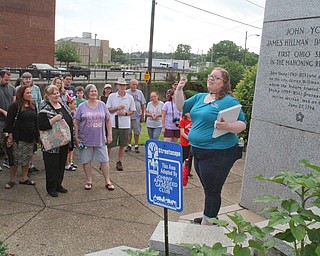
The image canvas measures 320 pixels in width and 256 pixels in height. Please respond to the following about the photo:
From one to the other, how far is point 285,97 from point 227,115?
1152 millimetres

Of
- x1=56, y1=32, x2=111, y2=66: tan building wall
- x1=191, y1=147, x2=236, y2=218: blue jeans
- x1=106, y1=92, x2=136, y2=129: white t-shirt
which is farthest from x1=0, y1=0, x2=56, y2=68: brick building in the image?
x1=56, y1=32, x2=111, y2=66: tan building wall

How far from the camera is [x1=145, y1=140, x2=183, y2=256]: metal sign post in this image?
8.93 feet

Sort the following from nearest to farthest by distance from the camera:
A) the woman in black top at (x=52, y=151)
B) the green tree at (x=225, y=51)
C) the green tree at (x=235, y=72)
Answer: the woman in black top at (x=52, y=151), the green tree at (x=235, y=72), the green tree at (x=225, y=51)

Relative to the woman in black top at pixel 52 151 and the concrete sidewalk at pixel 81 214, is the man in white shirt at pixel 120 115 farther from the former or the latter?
the woman in black top at pixel 52 151

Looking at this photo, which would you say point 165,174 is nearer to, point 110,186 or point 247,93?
point 110,186

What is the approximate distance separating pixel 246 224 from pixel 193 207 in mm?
3365

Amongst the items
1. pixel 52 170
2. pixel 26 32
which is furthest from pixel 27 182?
pixel 26 32

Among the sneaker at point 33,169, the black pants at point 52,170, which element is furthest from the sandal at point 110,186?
the sneaker at point 33,169

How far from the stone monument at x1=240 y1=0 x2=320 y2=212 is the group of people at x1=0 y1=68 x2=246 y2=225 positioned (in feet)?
2.66

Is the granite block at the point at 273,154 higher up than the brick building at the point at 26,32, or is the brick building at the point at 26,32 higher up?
the brick building at the point at 26,32

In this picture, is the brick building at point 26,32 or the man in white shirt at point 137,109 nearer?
the man in white shirt at point 137,109

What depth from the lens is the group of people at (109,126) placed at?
3660 millimetres

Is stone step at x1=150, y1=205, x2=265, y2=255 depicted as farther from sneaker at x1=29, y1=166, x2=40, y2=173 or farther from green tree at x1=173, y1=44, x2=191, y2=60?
green tree at x1=173, y1=44, x2=191, y2=60

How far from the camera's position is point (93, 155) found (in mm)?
5855
